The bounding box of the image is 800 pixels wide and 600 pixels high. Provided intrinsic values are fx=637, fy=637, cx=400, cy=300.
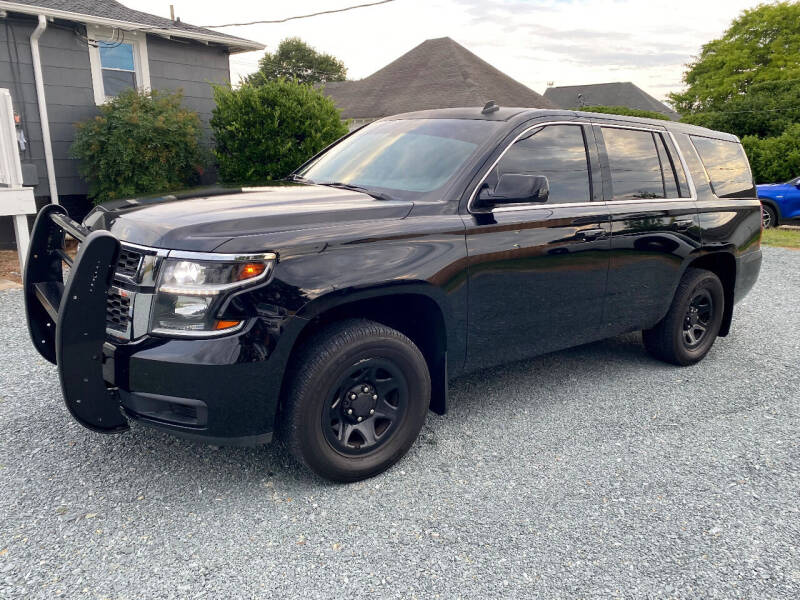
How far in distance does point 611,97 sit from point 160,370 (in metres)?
52.0

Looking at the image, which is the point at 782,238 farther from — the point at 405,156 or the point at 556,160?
the point at 405,156

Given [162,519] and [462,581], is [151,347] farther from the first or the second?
[462,581]

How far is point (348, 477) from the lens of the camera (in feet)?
10.4

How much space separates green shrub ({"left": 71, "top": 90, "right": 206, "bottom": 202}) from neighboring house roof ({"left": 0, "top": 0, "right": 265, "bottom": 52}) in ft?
4.36

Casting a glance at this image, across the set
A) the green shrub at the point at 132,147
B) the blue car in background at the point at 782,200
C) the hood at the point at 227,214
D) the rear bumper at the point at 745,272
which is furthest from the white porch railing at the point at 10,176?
the blue car in background at the point at 782,200

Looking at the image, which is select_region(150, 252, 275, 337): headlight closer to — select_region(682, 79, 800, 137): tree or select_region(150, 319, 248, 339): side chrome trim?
select_region(150, 319, 248, 339): side chrome trim

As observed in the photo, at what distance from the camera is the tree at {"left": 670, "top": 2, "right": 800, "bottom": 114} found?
3541 centimetres

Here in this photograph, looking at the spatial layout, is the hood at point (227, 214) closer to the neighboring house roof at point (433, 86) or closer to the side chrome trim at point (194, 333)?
the side chrome trim at point (194, 333)

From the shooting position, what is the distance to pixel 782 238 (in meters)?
13.5

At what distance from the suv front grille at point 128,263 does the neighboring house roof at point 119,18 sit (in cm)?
942

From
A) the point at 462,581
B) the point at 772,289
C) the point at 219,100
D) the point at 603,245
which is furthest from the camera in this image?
the point at 219,100

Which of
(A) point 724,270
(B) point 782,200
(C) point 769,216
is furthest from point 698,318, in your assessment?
(C) point 769,216

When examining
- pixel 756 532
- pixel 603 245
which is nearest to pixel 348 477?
pixel 756 532

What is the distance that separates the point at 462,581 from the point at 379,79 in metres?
29.9
